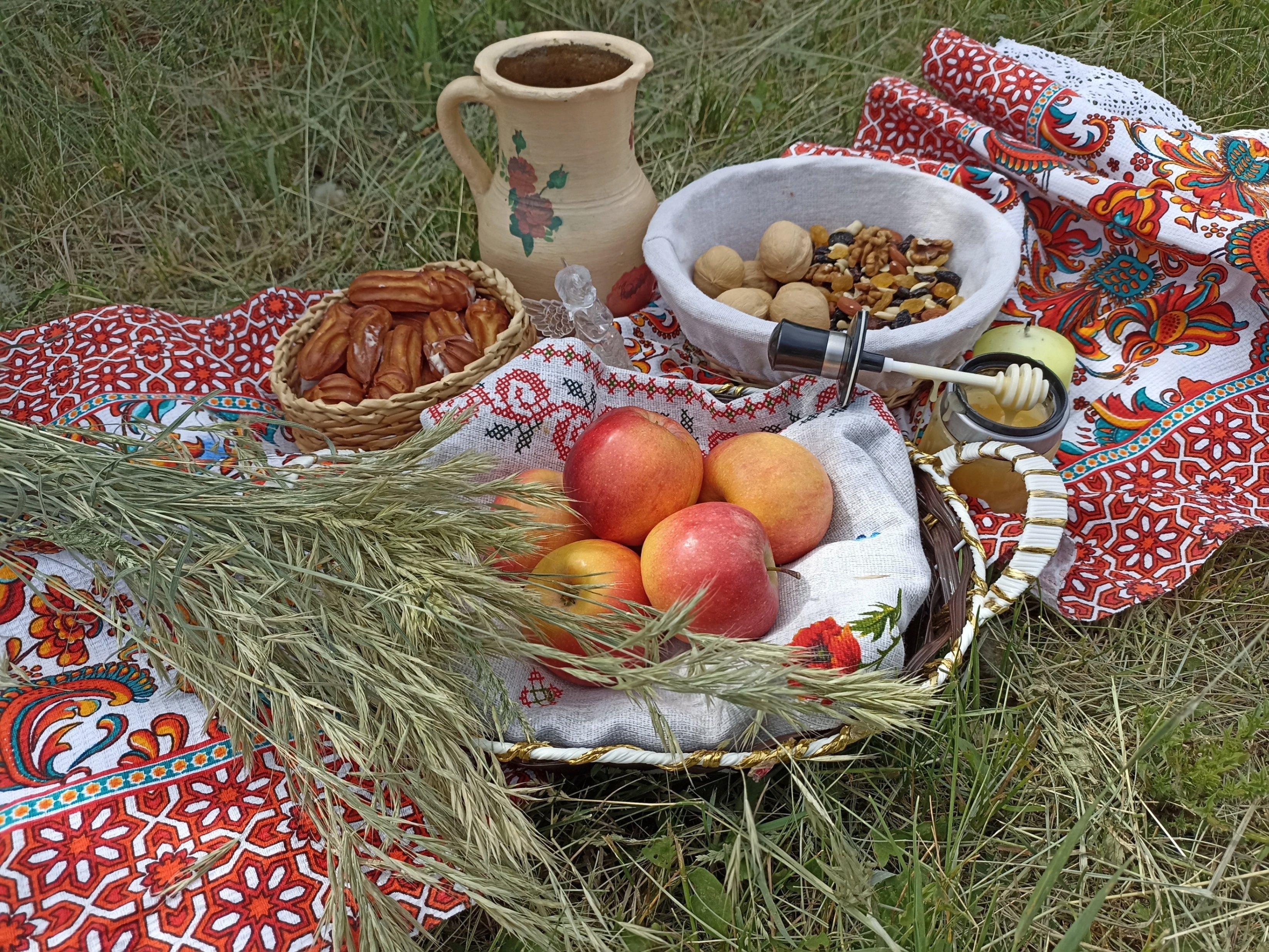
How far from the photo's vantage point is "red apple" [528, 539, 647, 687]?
39.8 inches

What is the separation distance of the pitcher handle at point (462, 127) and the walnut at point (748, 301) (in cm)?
53

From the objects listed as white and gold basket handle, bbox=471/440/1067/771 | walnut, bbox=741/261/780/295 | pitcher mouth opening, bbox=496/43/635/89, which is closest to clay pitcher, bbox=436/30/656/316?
pitcher mouth opening, bbox=496/43/635/89

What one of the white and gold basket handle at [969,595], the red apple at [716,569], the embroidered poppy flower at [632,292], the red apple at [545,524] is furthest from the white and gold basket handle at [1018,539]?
the embroidered poppy flower at [632,292]

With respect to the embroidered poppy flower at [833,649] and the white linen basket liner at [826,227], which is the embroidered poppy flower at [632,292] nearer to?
the white linen basket liner at [826,227]

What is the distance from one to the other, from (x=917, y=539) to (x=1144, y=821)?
414mm

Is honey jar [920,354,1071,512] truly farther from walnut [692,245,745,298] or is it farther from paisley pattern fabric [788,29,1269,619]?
walnut [692,245,745,298]

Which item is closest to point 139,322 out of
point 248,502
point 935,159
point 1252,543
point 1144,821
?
point 248,502

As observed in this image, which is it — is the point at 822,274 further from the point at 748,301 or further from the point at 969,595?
the point at 969,595

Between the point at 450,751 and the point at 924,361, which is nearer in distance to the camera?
the point at 450,751

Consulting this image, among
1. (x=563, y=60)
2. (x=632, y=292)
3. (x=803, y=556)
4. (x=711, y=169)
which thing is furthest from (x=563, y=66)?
(x=803, y=556)

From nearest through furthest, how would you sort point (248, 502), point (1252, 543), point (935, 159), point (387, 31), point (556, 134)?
1. point (248, 502)
2. point (1252, 543)
3. point (556, 134)
4. point (935, 159)
5. point (387, 31)

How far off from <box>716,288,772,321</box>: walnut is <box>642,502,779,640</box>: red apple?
50cm

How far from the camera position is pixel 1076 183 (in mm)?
1611

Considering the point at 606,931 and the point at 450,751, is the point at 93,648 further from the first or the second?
the point at 606,931
